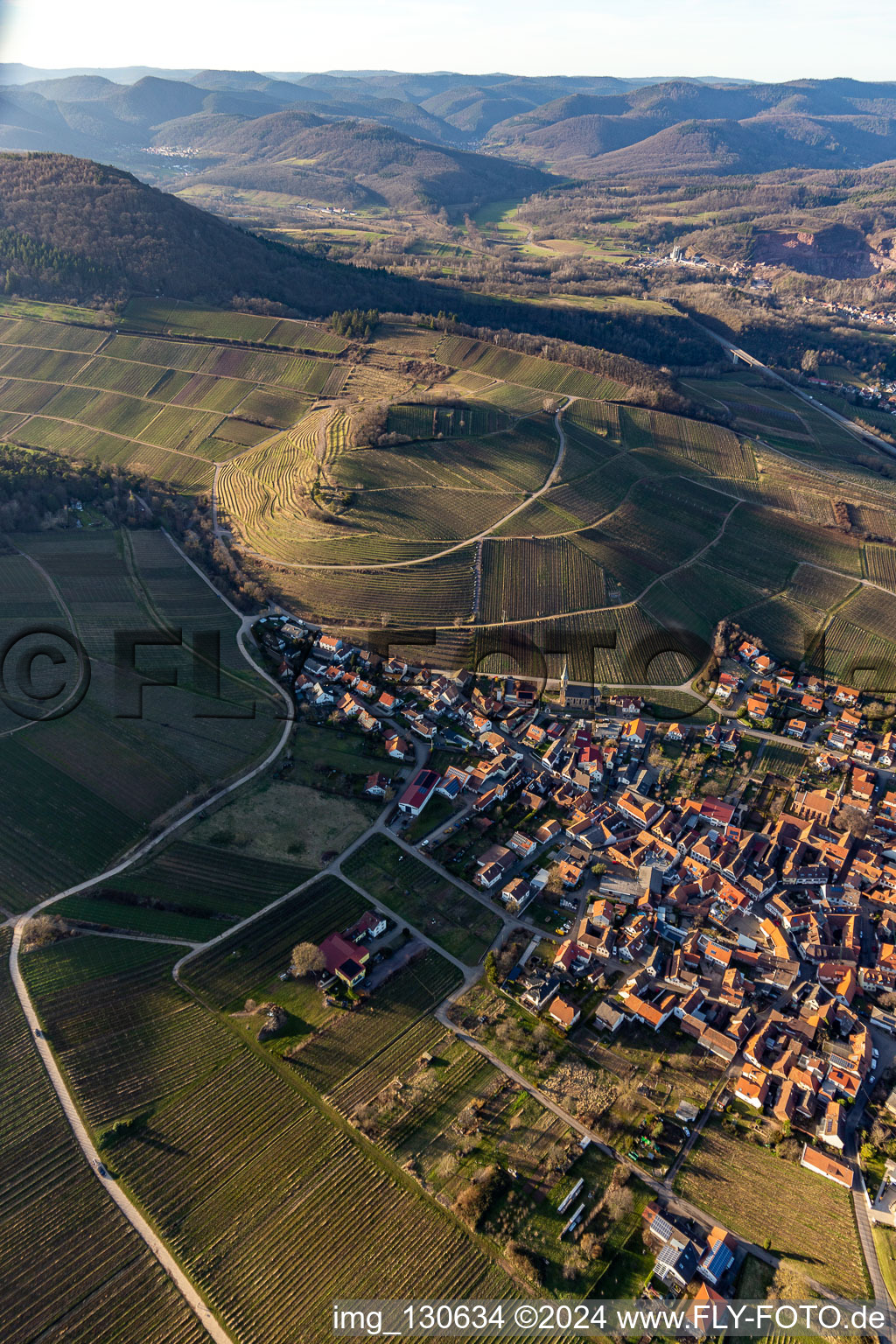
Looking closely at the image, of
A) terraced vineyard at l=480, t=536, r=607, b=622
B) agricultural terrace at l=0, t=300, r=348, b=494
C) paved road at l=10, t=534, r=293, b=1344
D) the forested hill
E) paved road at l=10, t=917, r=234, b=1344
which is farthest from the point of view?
the forested hill

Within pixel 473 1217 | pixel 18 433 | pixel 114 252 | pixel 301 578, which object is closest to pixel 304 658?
pixel 301 578

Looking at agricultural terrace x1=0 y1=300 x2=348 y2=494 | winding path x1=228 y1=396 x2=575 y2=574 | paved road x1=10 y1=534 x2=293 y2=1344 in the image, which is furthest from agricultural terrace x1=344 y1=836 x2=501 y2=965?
agricultural terrace x1=0 y1=300 x2=348 y2=494

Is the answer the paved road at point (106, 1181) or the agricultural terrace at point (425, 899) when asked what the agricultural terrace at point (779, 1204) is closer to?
the agricultural terrace at point (425, 899)

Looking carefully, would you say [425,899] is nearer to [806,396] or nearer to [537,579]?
[537,579]

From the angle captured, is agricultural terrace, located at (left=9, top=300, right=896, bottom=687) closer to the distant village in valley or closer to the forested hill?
the distant village in valley

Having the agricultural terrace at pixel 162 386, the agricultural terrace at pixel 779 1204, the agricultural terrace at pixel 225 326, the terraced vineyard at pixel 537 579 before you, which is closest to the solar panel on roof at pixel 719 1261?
the agricultural terrace at pixel 779 1204

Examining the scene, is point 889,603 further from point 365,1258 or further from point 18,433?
point 18,433
